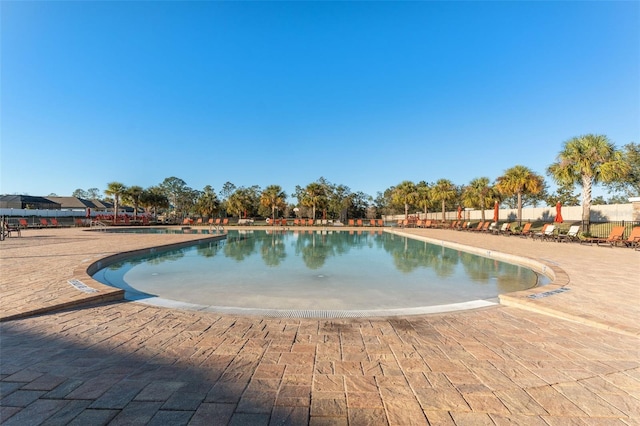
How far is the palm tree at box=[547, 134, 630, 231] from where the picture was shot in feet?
48.9

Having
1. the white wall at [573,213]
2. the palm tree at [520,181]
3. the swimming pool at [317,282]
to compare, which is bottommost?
the swimming pool at [317,282]

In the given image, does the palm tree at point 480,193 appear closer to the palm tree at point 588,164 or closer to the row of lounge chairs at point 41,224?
the palm tree at point 588,164

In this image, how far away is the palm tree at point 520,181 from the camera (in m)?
22.5

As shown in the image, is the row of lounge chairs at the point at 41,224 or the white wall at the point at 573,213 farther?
the row of lounge chairs at the point at 41,224

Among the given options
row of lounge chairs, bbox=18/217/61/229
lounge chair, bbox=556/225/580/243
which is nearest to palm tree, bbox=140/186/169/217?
row of lounge chairs, bbox=18/217/61/229

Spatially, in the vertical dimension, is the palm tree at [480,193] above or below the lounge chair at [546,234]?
above

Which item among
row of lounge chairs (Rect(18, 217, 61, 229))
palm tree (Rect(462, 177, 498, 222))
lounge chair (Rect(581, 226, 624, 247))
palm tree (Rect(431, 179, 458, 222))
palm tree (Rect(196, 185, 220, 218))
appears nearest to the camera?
lounge chair (Rect(581, 226, 624, 247))

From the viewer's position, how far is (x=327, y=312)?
13.8ft

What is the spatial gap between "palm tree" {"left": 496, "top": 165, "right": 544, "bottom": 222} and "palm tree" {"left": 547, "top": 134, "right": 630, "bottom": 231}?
563 cm

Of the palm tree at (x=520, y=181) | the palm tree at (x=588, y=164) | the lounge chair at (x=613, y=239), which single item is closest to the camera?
the lounge chair at (x=613, y=239)

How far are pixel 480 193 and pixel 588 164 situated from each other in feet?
52.3

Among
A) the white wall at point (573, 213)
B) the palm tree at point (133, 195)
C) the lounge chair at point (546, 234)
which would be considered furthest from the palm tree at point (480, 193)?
the palm tree at point (133, 195)

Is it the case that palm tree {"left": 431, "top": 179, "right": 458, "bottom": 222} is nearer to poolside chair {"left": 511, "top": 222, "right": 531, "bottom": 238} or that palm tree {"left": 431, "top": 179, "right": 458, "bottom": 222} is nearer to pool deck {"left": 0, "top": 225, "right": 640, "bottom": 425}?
poolside chair {"left": 511, "top": 222, "right": 531, "bottom": 238}

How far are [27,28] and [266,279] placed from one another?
11.5 m
